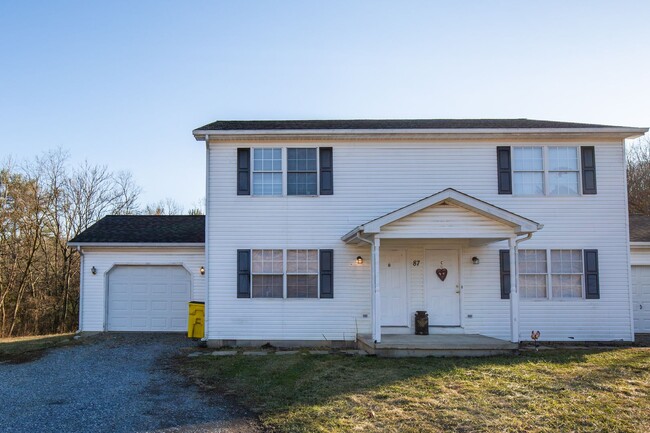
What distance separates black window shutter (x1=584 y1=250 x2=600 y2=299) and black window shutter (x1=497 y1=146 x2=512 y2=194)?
2427mm

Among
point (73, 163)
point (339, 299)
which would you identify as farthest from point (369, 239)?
point (73, 163)

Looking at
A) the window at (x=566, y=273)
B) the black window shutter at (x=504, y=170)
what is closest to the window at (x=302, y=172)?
the black window shutter at (x=504, y=170)

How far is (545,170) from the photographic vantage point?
1159cm

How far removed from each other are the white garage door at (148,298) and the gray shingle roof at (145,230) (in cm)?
87

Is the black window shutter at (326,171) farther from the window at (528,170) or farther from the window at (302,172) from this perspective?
the window at (528,170)

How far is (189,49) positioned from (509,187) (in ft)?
31.1

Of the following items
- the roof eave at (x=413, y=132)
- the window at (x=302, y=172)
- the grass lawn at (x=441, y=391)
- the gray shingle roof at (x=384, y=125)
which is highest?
the gray shingle roof at (x=384, y=125)

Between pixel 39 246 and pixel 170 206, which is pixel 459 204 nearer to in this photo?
pixel 39 246

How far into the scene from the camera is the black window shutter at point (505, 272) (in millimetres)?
11320

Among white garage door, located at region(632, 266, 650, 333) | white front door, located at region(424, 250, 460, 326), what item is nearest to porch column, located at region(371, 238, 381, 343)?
white front door, located at region(424, 250, 460, 326)

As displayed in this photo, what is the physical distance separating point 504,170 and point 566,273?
288 centimetres

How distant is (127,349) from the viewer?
36.6ft

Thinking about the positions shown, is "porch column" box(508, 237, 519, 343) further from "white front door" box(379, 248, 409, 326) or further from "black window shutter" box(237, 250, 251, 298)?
"black window shutter" box(237, 250, 251, 298)

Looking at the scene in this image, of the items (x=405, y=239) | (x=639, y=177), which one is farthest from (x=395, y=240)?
(x=639, y=177)
